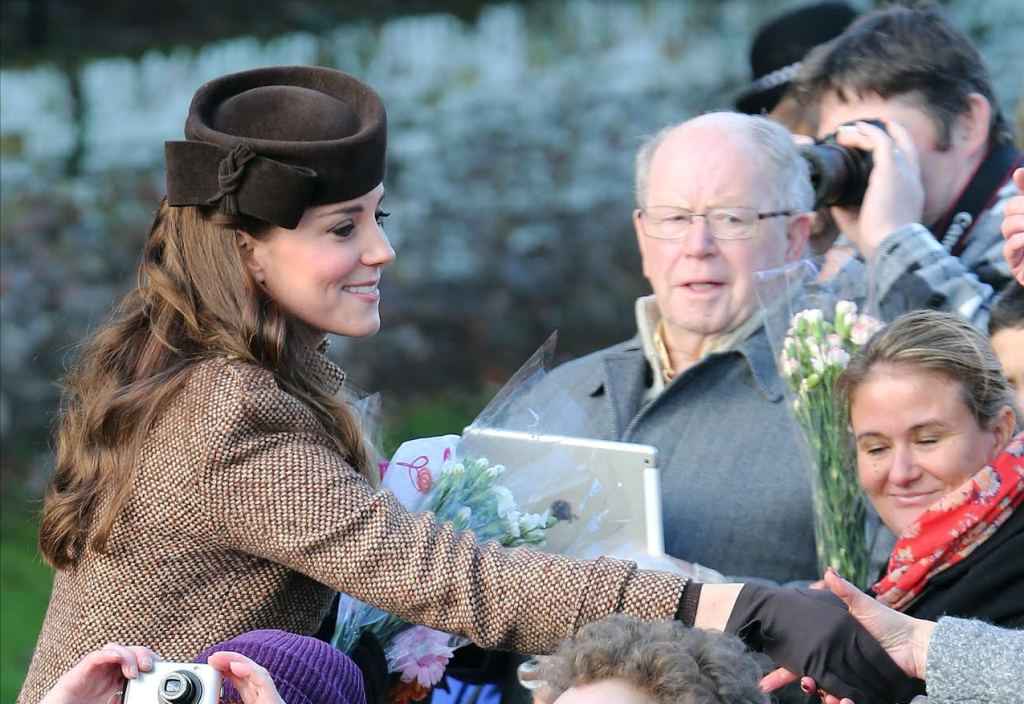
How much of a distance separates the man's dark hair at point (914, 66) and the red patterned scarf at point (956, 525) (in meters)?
1.39

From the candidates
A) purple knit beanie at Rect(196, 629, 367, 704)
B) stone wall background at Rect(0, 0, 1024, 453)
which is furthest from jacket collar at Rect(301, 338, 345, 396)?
stone wall background at Rect(0, 0, 1024, 453)

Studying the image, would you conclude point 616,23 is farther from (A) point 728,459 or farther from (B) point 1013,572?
(B) point 1013,572

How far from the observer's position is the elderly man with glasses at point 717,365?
3023 mm

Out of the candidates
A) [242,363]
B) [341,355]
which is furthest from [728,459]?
[341,355]

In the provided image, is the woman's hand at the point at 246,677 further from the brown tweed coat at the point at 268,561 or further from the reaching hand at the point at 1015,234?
the reaching hand at the point at 1015,234

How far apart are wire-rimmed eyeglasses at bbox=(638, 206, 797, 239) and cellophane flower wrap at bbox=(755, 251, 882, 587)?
421 millimetres

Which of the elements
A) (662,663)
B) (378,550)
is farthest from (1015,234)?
(378,550)

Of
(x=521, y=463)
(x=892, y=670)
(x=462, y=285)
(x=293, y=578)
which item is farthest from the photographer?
(x=462, y=285)

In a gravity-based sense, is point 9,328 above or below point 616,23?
below

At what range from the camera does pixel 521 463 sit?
2693 millimetres

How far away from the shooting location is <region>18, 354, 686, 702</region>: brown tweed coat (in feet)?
7.19

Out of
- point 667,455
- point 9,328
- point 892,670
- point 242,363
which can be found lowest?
point 9,328

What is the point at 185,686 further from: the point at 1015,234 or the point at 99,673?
the point at 1015,234

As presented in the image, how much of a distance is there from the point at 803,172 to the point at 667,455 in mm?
767
